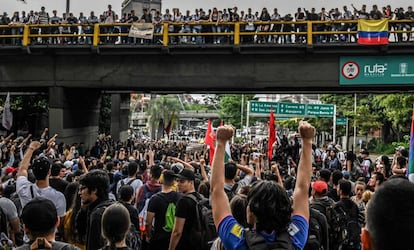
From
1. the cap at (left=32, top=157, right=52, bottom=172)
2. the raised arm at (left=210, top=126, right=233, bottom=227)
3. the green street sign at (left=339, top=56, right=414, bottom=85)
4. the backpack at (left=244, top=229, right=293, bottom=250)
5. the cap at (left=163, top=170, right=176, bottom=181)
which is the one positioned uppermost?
the green street sign at (left=339, top=56, right=414, bottom=85)

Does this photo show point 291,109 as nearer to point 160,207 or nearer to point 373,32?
point 373,32

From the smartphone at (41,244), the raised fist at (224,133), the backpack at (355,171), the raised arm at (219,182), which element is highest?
the raised fist at (224,133)

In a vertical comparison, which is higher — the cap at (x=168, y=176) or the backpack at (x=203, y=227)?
the cap at (x=168, y=176)

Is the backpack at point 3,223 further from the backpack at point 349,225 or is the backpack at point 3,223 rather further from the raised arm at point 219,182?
the backpack at point 349,225

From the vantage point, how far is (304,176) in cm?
310

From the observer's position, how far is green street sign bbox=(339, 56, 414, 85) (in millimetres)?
18062

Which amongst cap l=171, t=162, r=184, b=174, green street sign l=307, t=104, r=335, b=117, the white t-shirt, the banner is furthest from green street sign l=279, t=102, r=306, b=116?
the white t-shirt

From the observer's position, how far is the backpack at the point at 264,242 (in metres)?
2.69

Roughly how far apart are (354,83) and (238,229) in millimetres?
16784

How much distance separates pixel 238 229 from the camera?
9.14 ft

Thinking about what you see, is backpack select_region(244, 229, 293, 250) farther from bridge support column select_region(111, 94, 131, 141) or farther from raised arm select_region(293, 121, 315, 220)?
bridge support column select_region(111, 94, 131, 141)

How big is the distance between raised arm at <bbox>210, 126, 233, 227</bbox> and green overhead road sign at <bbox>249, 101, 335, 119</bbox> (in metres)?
28.0

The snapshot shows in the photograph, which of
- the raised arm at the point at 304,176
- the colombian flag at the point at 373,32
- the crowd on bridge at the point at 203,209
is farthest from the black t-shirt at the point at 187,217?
the colombian flag at the point at 373,32

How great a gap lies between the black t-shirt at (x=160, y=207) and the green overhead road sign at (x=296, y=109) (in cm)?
2549
